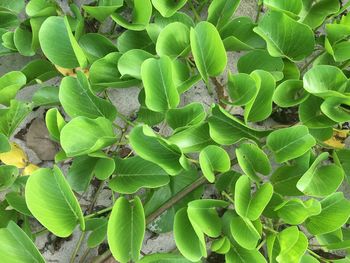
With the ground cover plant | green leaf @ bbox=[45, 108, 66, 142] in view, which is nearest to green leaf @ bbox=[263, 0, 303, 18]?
the ground cover plant

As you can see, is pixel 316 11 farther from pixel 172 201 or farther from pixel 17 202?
pixel 17 202

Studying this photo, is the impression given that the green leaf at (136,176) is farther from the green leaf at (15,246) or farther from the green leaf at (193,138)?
the green leaf at (15,246)

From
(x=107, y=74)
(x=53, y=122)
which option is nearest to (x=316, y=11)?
(x=107, y=74)

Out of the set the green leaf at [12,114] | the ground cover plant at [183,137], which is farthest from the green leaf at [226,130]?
the green leaf at [12,114]

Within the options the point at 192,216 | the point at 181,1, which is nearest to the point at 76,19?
the point at 181,1

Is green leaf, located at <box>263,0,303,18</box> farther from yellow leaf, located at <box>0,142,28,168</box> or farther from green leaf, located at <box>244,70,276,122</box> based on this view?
yellow leaf, located at <box>0,142,28,168</box>
